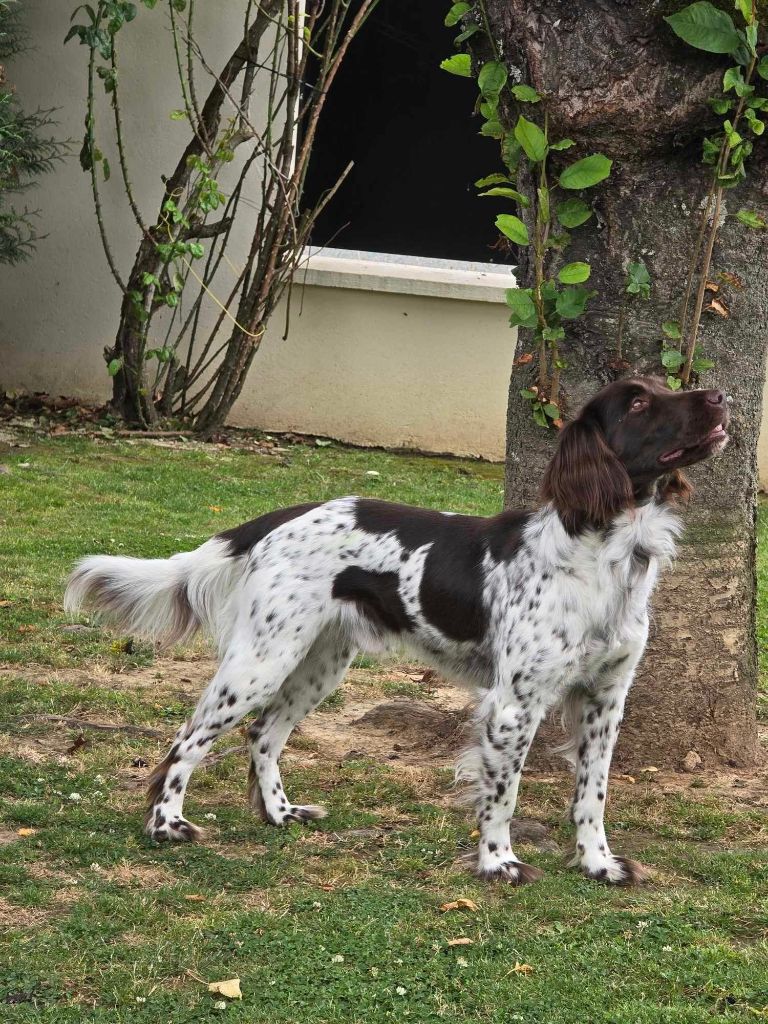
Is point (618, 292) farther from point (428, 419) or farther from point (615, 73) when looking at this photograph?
point (428, 419)

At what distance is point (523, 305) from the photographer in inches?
184

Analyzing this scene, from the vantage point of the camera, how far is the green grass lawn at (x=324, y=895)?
323 centimetres

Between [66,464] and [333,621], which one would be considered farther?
[66,464]

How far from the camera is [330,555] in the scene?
438 cm

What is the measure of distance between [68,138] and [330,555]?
769cm

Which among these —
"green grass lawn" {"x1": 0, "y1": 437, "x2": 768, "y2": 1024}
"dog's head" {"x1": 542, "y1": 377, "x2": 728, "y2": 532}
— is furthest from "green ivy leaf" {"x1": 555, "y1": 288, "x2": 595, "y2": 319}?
"green grass lawn" {"x1": 0, "y1": 437, "x2": 768, "y2": 1024}

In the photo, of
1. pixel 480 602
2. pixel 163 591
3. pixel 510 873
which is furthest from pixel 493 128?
pixel 510 873

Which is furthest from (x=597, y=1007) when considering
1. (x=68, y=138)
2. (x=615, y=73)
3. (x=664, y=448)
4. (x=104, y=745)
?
(x=68, y=138)

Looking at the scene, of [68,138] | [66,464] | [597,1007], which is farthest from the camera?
[68,138]

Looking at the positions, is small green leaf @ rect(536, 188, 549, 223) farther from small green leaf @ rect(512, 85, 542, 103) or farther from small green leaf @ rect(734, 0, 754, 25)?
small green leaf @ rect(734, 0, 754, 25)

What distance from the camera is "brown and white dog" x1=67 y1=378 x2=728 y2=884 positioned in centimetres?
394

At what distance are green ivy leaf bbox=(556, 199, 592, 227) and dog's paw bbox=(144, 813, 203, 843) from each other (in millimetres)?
2437

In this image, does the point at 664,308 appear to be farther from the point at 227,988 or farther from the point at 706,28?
the point at 227,988

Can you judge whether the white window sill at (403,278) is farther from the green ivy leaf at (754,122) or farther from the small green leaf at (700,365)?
the green ivy leaf at (754,122)
